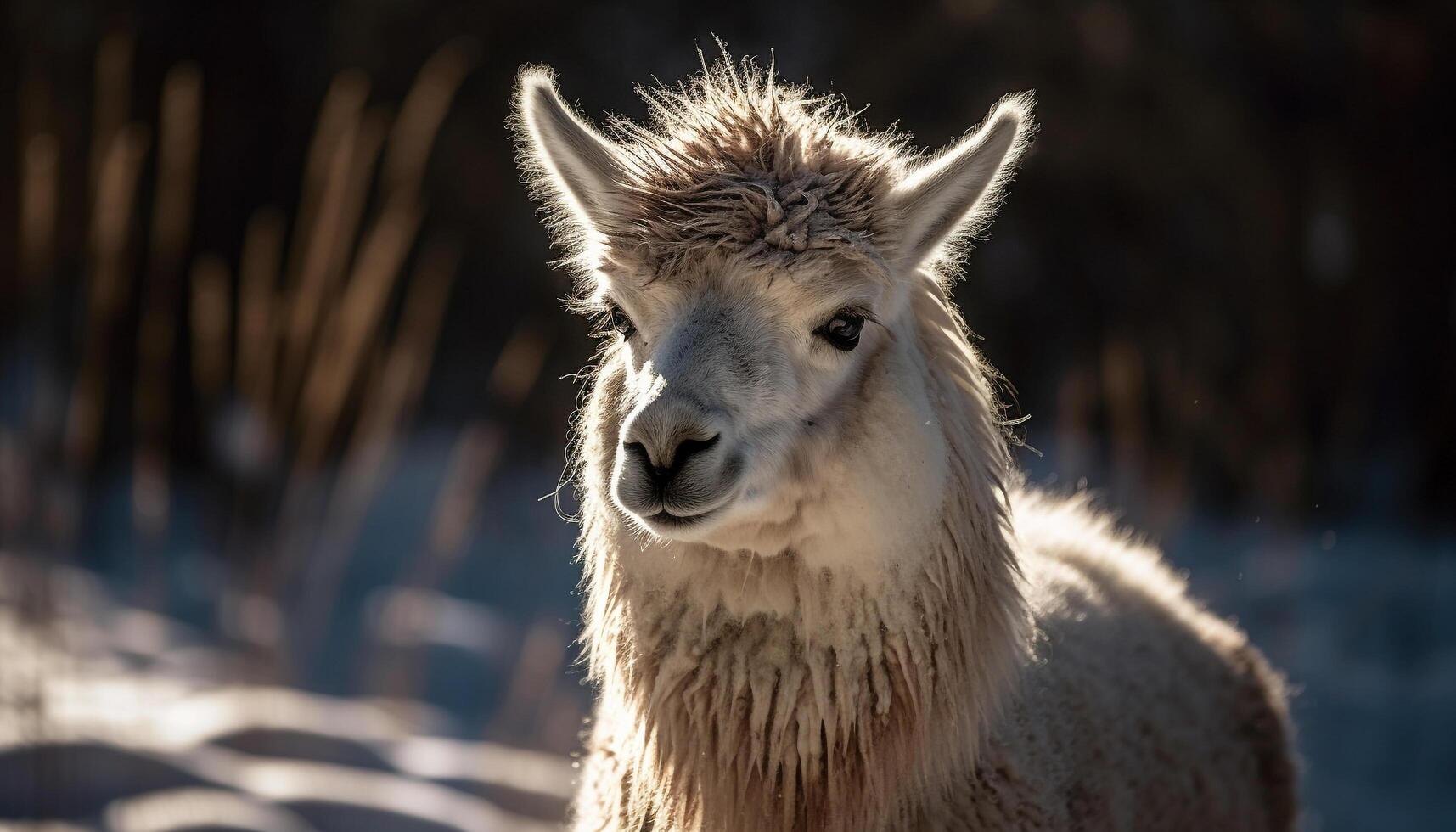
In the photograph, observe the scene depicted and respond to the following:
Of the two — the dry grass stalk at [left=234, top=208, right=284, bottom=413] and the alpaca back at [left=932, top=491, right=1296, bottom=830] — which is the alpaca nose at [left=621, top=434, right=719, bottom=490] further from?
the dry grass stalk at [left=234, top=208, right=284, bottom=413]

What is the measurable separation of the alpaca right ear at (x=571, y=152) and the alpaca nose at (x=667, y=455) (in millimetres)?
614

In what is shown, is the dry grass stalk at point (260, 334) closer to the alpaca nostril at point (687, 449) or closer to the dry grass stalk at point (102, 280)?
the dry grass stalk at point (102, 280)

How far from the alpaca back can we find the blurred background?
1485 mm

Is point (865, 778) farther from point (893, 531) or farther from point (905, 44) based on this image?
point (905, 44)

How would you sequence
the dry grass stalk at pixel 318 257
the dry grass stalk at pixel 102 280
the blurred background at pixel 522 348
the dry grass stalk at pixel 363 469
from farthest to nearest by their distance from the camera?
1. the blurred background at pixel 522 348
2. the dry grass stalk at pixel 363 469
3. the dry grass stalk at pixel 318 257
4. the dry grass stalk at pixel 102 280

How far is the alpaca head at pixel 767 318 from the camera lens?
2.16 metres

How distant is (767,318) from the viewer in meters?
2.30

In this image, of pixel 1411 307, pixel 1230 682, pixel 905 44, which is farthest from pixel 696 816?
pixel 1411 307

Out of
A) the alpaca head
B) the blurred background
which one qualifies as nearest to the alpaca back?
the alpaca head

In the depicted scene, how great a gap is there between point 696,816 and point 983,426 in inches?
35.3

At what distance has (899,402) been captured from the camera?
2350 millimetres

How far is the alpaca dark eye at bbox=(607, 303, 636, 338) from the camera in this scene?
252 centimetres

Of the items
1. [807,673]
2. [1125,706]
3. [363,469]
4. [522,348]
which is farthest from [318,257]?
[522,348]

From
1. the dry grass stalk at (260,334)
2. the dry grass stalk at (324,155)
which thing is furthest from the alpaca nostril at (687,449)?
the dry grass stalk at (260,334)
